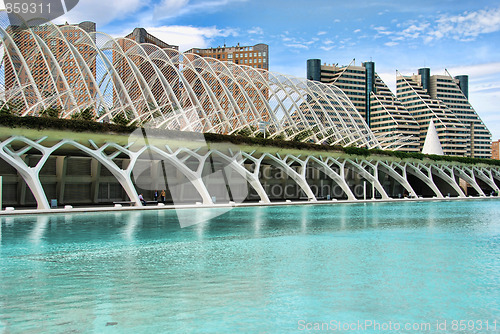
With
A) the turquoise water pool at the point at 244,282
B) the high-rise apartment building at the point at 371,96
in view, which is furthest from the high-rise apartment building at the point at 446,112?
the turquoise water pool at the point at 244,282

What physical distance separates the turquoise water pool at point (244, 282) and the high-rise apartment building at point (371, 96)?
13819 cm

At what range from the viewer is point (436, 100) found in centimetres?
16025

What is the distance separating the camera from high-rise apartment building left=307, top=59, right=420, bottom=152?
152875 mm

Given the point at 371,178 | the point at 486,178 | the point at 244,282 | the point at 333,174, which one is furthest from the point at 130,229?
the point at 486,178

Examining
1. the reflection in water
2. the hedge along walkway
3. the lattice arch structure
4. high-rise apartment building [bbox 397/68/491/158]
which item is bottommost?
the reflection in water

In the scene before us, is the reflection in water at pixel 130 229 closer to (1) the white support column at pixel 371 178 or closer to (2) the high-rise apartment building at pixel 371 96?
(1) the white support column at pixel 371 178

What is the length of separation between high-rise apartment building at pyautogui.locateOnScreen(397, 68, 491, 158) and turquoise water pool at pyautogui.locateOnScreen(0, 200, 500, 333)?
481 feet

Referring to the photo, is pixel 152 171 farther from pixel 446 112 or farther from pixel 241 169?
pixel 446 112

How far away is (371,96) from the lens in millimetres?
157500

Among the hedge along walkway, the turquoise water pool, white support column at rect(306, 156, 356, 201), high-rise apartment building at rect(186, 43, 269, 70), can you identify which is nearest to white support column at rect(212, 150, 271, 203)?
the hedge along walkway

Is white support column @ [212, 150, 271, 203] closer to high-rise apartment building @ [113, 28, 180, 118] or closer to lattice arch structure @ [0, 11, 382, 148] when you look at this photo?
lattice arch structure @ [0, 11, 382, 148]

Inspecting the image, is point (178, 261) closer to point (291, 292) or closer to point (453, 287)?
point (291, 292)

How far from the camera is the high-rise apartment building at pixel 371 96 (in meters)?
153

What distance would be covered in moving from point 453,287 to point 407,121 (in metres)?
152
